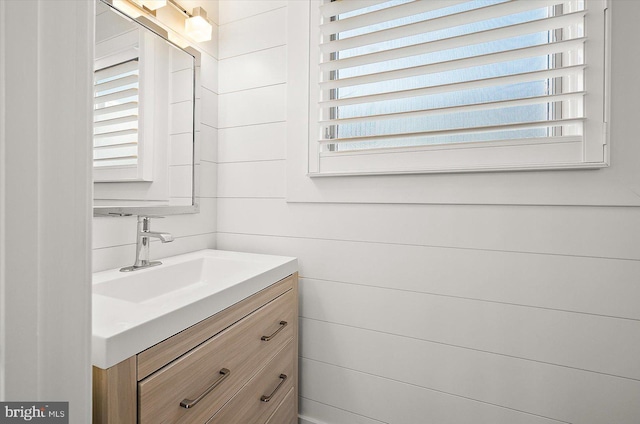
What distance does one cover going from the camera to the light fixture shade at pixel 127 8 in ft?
3.36

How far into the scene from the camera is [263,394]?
96 centimetres

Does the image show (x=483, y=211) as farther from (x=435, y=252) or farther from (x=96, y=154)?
(x=96, y=154)

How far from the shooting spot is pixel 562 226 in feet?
3.06

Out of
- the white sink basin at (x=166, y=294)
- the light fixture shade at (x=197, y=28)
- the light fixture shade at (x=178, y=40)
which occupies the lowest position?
the white sink basin at (x=166, y=294)

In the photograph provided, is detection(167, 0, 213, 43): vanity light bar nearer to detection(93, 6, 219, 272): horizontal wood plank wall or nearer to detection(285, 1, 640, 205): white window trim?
detection(93, 6, 219, 272): horizontal wood plank wall

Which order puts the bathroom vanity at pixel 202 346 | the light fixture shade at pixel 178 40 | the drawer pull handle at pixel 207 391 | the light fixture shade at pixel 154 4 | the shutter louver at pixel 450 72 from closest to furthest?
1. the bathroom vanity at pixel 202 346
2. the drawer pull handle at pixel 207 391
3. the shutter louver at pixel 450 72
4. the light fixture shade at pixel 154 4
5. the light fixture shade at pixel 178 40

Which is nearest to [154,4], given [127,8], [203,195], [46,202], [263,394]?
[127,8]

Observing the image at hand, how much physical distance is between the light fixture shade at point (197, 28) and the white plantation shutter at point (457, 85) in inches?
17.0

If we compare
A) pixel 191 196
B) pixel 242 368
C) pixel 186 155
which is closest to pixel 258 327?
pixel 242 368

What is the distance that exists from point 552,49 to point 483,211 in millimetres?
502

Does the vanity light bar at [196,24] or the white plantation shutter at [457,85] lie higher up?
the vanity light bar at [196,24]

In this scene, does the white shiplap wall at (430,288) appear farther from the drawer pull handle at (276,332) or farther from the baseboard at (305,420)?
the drawer pull handle at (276,332)

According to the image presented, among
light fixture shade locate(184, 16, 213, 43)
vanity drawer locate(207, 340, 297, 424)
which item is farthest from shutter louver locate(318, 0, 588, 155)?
vanity drawer locate(207, 340, 297, 424)

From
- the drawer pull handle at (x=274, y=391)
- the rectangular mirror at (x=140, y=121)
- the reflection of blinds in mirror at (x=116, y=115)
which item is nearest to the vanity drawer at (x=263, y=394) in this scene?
the drawer pull handle at (x=274, y=391)
